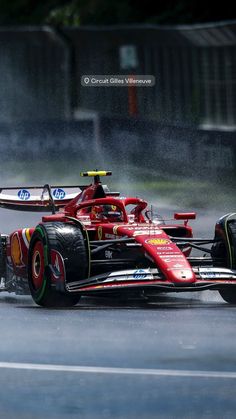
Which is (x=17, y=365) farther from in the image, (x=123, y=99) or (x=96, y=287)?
(x=123, y=99)

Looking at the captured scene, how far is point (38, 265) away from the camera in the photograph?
11117 millimetres

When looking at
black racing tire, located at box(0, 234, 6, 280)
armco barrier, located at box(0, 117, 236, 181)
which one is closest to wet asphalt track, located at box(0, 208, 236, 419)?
black racing tire, located at box(0, 234, 6, 280)

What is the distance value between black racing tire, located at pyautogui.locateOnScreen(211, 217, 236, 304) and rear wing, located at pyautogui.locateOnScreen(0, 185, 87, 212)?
7.05 feet

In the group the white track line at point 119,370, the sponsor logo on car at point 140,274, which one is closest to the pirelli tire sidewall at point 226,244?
the sponsor logo on car at point 140,274

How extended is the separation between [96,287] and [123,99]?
12.1 metres

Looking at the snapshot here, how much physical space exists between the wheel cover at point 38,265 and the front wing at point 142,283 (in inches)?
15.1

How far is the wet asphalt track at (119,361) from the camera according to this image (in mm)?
6305

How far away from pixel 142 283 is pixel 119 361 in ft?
9.37

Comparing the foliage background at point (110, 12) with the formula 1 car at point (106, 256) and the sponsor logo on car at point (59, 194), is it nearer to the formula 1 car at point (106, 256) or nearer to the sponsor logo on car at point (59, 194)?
the sponsor logo on car at point (59, 194)

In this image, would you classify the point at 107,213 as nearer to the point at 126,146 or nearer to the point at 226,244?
the point at 226,244

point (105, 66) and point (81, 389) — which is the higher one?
point (105, 66)

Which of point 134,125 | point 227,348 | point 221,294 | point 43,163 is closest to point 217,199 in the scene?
point 134,125

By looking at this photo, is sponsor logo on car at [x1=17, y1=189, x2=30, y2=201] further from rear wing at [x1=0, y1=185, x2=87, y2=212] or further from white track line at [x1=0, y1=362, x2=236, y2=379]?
white track line at [x1=0, y1=362, x2=236, y2=379]

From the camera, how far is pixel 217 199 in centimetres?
1766
